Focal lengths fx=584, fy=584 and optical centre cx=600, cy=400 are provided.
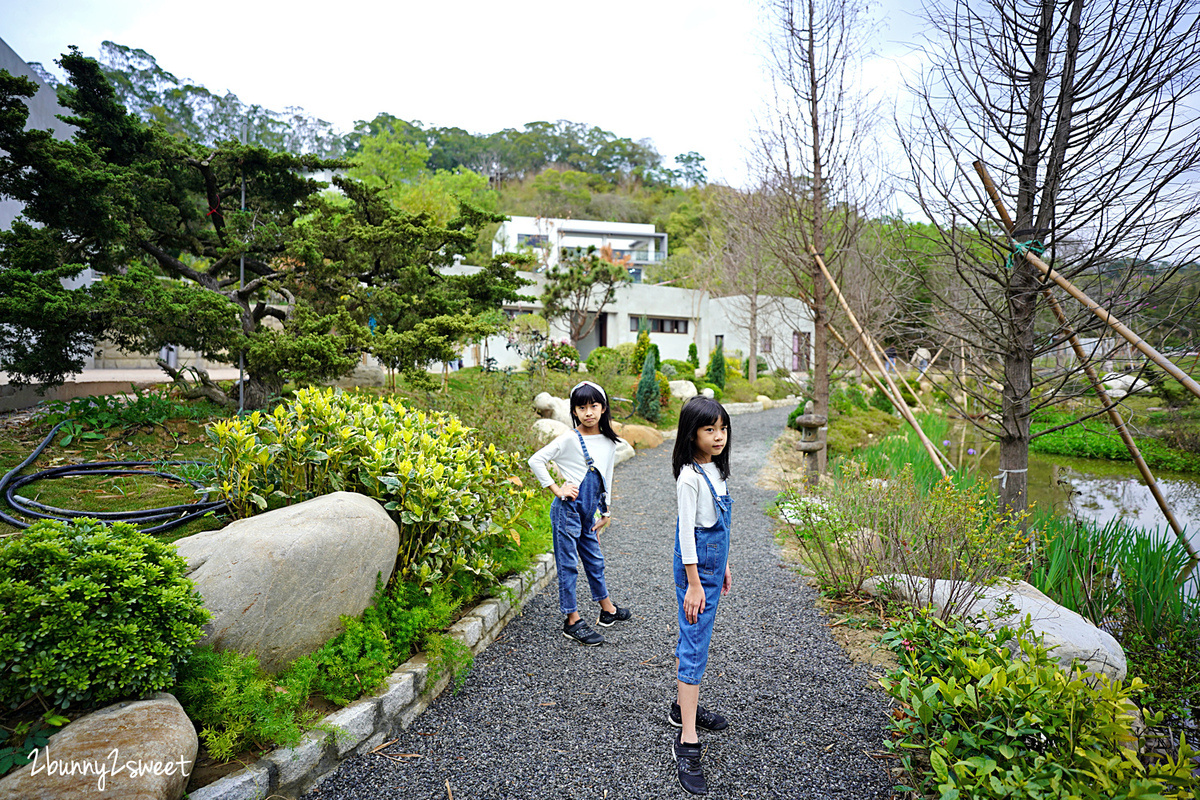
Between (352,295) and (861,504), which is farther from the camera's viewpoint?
(352,295)

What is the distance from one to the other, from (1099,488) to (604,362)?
930cm

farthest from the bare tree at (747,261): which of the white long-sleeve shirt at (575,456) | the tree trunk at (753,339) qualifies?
the white long-sleeve shirt at (575,456)

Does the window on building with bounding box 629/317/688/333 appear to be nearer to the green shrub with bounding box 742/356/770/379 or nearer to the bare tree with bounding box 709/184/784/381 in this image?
the bare tree with bounding box 709/184/784/381

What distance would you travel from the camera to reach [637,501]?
7.18 m

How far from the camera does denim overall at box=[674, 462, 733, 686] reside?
2453mm

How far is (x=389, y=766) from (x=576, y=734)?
0.80 meters

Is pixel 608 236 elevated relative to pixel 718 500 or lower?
elevated

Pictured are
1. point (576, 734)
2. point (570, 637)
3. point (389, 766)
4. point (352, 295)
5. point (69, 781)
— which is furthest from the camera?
point (352, 295)

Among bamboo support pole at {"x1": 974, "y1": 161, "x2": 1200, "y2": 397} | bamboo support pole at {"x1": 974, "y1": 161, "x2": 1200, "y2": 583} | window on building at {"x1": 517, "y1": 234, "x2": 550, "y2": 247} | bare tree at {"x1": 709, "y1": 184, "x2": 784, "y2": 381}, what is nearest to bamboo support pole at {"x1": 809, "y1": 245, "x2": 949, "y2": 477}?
bare tree at {"x1": 709, "y1": 184, "x2": 784, "y2": 381}

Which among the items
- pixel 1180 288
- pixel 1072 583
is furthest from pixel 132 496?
pixel 1180 288

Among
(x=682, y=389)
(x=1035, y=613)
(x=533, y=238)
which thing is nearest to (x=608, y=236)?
(x=533, y=238)

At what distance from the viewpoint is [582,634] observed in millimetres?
3521

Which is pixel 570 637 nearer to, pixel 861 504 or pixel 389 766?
pixel 389 766

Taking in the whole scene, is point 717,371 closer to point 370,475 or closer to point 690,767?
point 370,475
